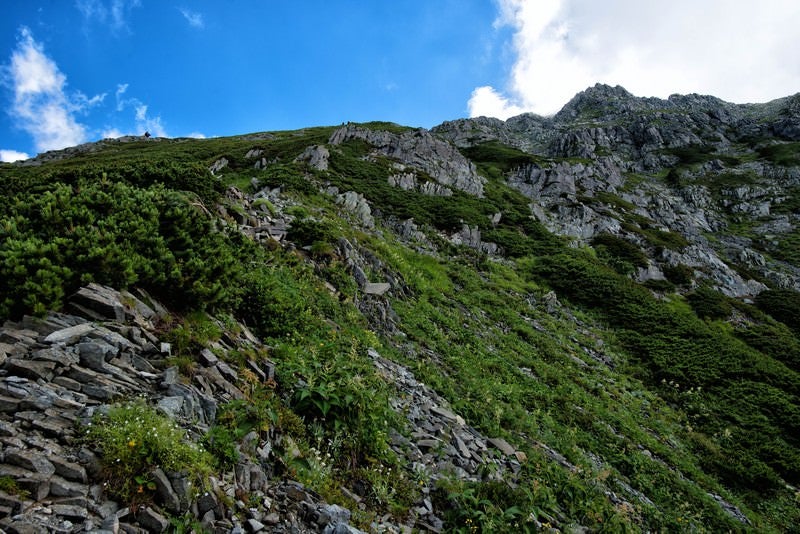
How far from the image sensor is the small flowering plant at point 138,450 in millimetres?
4512

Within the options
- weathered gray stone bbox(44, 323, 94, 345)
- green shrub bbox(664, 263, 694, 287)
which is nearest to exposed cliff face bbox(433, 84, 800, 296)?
green shrub bbox(664, 263, 694, 287)

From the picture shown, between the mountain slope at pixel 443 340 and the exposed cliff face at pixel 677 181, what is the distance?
539 cm

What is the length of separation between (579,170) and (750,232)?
3265cm

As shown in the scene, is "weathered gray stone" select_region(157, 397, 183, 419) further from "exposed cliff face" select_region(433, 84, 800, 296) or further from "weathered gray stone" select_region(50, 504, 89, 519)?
"exposed cliff face" select_region(433, 84, 800, 296)

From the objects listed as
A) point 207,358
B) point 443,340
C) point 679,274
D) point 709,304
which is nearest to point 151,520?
point 207,358

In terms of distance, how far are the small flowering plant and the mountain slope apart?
0.40m

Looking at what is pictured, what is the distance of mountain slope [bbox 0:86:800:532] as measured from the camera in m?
7.32

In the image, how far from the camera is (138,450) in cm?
469

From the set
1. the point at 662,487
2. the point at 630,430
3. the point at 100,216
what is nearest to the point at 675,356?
the point at 630,430

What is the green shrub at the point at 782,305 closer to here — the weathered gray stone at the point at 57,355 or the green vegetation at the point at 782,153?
the weathered gray stone at the point at 57,355

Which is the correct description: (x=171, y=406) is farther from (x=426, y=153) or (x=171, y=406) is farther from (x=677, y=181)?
(x=677, y=181)

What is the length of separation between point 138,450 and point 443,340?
1336 cm

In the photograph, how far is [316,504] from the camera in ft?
19.2

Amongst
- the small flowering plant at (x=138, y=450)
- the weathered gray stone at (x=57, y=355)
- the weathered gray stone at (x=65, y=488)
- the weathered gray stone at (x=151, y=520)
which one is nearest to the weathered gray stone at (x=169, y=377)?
the small flowering plant at (x=138, y=450)
